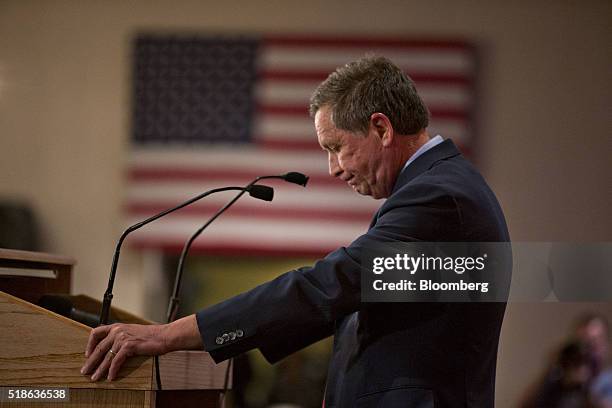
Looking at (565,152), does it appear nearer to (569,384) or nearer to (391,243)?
(569,384)

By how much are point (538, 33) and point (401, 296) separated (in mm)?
5097

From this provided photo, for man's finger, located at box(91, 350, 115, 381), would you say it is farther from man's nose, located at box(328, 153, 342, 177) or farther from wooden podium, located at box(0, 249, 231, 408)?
man's nose, located at box(328, 153, 342, 177)

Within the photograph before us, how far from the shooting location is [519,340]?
6.63 m

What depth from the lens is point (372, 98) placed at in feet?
7.46

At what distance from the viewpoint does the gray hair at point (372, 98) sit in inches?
89.7

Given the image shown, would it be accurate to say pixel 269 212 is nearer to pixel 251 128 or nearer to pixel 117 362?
pixel 251 128

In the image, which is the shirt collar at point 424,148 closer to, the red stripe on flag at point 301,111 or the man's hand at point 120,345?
the man's hand at point 120,345

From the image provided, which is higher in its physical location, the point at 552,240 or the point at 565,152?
the point at 565,152

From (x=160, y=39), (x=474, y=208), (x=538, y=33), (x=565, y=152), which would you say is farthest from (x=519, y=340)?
(x=474, y=208)

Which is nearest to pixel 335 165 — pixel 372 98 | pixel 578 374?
pixel 372 98

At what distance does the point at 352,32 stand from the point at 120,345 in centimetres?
516

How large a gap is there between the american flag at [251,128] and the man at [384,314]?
4.12m

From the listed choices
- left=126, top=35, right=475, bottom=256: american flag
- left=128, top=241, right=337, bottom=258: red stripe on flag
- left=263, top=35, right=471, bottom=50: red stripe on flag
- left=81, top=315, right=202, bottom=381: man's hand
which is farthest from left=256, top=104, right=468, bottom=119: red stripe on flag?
left=81, top=315, right=202, bottom=381: man's hand

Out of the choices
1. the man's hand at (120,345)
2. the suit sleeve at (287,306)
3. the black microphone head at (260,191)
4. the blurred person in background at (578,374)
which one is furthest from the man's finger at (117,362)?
the blurred person in background at (578,374)
